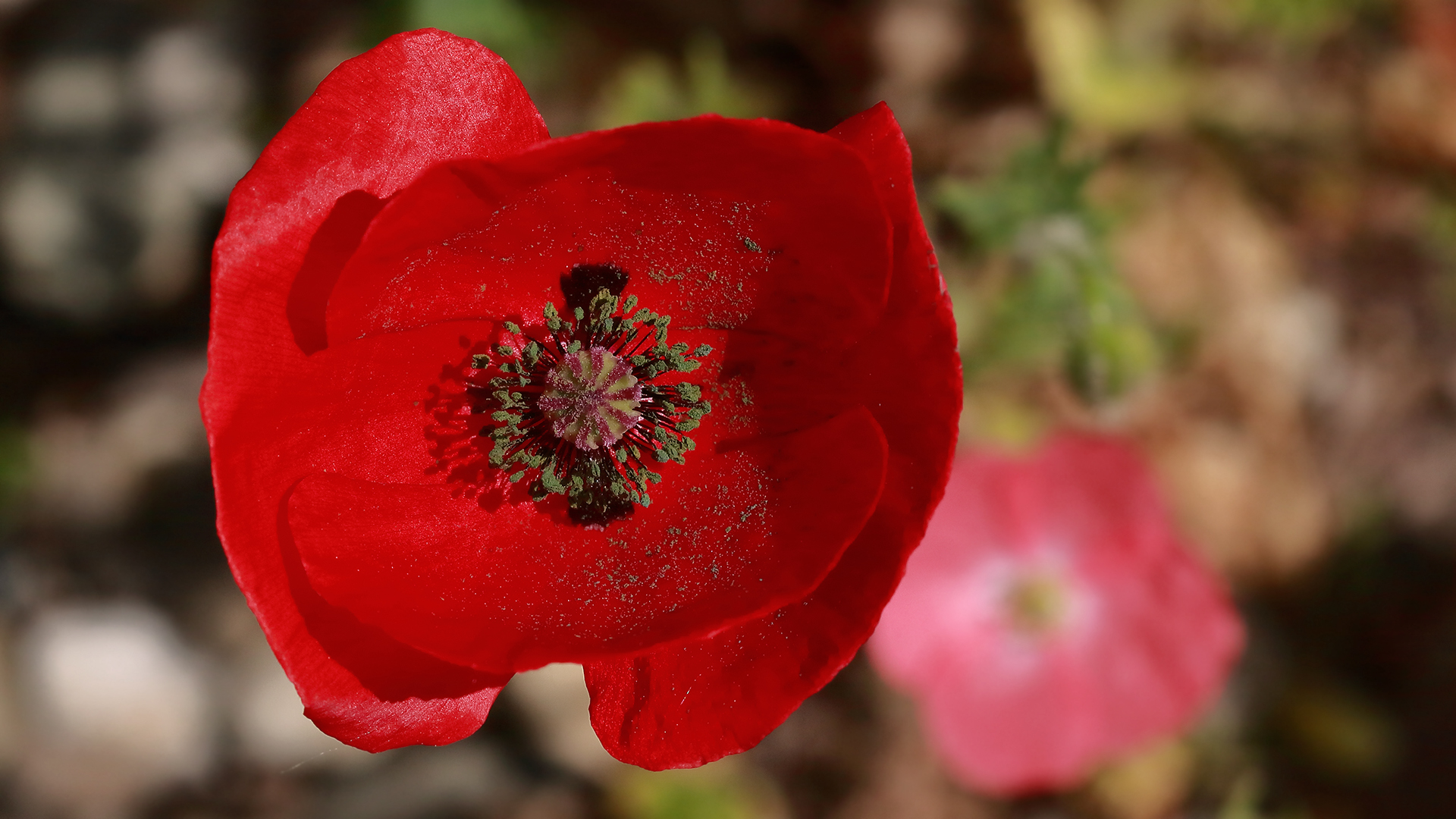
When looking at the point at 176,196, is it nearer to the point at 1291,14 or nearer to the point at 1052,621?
the point at 1052,621

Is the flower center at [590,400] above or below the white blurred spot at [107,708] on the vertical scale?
above

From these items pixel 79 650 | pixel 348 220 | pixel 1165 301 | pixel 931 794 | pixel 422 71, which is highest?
pixel 422 71

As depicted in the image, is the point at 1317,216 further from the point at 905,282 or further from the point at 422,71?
the point at 422,71

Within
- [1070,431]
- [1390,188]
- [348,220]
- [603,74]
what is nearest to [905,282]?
[348,220]

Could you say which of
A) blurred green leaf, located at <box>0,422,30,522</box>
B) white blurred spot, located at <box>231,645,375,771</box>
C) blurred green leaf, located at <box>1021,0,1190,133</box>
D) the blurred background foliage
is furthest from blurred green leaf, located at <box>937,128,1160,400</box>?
blurred green leaf, located at <box>0,422,30,522</box>

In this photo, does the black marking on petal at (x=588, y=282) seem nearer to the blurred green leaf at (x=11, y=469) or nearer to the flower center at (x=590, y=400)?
the flower center at (x=590, y=400)

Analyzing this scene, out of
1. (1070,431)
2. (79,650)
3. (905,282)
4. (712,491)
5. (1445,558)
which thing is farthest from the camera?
(1445,558)

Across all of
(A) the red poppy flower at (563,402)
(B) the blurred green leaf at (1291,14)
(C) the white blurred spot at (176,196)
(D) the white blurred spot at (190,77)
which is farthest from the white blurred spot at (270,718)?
(B) the blurred green leaf at (1291,14)
